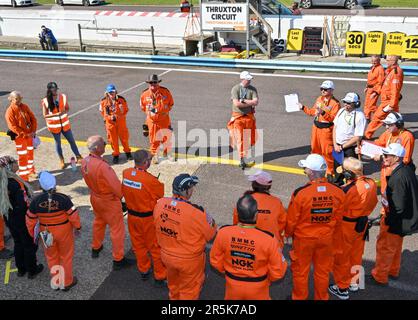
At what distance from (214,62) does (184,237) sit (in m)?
13.9

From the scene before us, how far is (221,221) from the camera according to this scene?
24.3ft

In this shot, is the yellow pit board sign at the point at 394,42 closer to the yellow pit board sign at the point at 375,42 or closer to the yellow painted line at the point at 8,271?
the yellow pit board sign at the point at 375,42

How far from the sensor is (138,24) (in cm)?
2203

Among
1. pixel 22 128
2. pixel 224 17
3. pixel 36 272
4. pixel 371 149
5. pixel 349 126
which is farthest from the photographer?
pixel 224 17

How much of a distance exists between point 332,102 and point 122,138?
14.9 feet

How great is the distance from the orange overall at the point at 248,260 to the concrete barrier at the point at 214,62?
13.1m

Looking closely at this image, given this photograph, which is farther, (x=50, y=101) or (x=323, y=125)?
(x=50, y=101)

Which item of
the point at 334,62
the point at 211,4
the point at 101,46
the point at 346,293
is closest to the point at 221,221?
the point at 346,293

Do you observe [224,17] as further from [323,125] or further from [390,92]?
[323,125]

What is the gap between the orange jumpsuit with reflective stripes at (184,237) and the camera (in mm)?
4688

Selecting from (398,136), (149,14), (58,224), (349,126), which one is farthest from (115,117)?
(149,14)

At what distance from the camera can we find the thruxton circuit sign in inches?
711

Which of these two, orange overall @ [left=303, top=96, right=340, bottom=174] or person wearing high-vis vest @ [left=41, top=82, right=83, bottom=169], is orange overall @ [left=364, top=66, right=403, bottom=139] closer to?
orange overall @ [left=303, top=96, right=340, bottom=174]

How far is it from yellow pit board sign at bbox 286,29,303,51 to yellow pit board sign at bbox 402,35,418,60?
415cm
